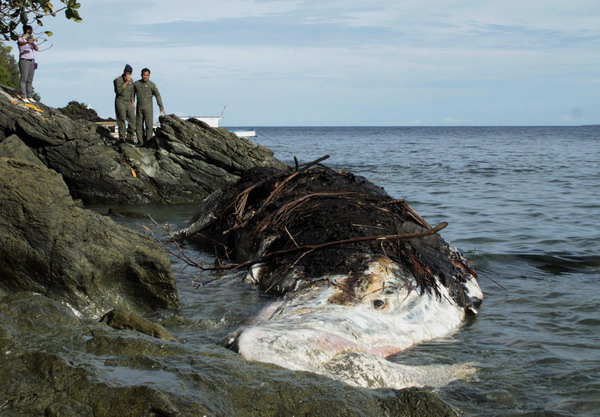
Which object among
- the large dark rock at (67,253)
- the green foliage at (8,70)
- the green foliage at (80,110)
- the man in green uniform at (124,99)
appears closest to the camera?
the large dark rock at (67,253)

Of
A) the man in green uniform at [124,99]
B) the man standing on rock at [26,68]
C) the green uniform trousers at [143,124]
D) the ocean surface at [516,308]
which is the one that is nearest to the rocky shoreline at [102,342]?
the ocean surface at [516,308]

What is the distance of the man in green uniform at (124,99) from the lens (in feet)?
60.6

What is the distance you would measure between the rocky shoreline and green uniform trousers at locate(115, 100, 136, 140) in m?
11.9

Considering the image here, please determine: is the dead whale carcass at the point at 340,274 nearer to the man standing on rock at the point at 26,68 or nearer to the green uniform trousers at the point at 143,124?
the green uniform trousers at the point at 143,124

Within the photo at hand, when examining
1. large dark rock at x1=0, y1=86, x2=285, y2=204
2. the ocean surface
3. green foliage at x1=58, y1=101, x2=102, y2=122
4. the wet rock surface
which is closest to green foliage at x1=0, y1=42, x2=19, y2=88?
green foliage at x1=58, y1=101, x2=102, y2=122

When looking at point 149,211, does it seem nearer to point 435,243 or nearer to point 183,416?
point 435,243

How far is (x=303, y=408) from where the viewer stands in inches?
119

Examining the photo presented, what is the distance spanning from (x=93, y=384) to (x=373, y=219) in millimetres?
4830

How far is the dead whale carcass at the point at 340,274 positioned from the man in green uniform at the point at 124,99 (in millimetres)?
10096

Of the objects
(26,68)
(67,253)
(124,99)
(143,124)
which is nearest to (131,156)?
(124,99)

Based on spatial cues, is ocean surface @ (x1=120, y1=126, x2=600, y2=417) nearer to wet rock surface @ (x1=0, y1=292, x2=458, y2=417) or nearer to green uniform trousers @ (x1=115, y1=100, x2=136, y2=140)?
wet rock surface @ (x1=0, y1=292, x2=458, y2=417)

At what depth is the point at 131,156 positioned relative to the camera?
1752 centimetres

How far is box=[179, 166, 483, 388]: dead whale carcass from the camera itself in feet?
14.9

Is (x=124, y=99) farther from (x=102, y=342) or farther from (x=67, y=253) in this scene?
(x=102, y=342)
